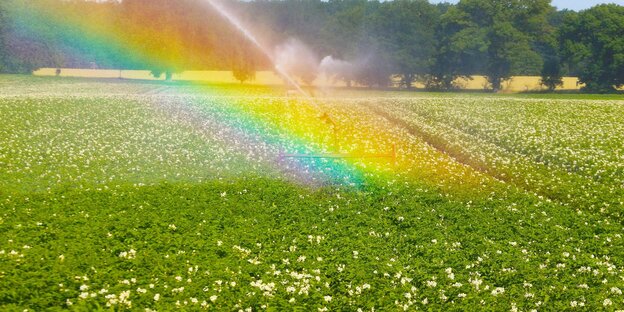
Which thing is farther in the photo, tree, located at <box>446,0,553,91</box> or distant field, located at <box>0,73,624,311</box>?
tree, located at <box>446,0,553,91</box>

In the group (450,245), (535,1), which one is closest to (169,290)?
(450,245)

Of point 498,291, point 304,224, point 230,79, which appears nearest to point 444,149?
point 304,224

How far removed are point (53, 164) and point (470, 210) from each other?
14840 millimetres

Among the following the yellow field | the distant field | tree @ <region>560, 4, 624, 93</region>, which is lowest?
the distant field

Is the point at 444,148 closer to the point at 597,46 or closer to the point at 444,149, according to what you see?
the point at 444,149

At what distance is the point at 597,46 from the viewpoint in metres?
90.1

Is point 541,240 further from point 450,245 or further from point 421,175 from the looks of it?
point 421,175

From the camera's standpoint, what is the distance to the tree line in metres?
85.7

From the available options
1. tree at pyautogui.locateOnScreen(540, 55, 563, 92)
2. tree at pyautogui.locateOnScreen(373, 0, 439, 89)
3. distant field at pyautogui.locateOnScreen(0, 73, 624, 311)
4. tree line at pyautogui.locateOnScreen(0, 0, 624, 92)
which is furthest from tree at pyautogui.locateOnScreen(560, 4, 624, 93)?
distant field at pyautogui.locateOnScreen(0, 73, 624, 311)

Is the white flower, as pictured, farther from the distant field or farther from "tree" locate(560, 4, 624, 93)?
"tree" locate(560, 4, 624, 93)

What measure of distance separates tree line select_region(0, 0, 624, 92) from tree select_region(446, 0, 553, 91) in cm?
20

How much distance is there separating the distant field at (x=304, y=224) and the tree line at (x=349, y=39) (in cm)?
6209

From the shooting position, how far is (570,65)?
93188 millimetres

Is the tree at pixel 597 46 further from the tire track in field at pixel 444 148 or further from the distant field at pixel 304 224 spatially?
the distant field at pixel 304 224
